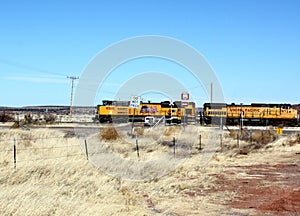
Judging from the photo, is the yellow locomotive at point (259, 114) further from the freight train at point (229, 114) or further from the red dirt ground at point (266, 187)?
the red dirt ground at point (266, 187)

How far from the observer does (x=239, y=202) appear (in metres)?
11.1

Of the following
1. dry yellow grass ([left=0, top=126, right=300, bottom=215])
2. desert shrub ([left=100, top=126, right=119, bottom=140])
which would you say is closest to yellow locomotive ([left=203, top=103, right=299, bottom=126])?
desert shrub ([left=100, top=126, right=119, bottom=140])

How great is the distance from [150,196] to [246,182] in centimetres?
448

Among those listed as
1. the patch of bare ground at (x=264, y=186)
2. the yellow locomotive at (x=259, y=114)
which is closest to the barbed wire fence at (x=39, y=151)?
the patch of bare ground at (x=264, y=186)

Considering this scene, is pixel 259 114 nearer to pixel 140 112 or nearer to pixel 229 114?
pixel 229 114

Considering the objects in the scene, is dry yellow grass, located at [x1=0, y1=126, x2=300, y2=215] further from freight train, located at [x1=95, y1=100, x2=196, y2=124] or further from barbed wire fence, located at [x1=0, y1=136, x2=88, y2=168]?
freight train, located at [x1=95, y1=100, x2=196, y2=124]

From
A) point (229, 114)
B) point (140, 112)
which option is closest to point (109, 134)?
point (140, 112)

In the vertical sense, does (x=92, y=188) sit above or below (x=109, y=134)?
below

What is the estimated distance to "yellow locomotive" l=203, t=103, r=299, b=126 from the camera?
65.6m

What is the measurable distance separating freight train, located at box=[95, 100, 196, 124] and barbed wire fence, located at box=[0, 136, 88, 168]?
124 feet

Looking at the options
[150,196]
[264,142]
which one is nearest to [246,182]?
[150,196]

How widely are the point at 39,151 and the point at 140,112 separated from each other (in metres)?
48.3

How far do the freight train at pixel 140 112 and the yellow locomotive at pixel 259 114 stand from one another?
510 cm

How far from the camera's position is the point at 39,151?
63.6ft
